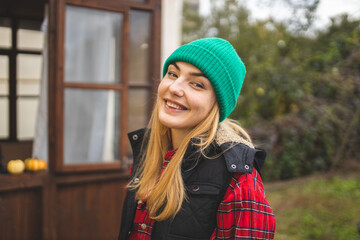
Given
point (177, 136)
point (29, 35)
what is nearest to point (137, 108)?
point (177, 136)

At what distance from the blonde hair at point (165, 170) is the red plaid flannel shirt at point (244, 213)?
0.17m

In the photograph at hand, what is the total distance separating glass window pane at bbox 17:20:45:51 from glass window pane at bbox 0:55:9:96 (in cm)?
32

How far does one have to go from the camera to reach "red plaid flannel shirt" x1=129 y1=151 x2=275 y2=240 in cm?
123

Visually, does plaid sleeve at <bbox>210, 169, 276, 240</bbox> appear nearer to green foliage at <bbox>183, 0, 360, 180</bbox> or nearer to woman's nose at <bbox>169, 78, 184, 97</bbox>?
woman's nose at <bbox>169, 78, 184, 97</bbox>

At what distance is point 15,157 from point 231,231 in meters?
5.15

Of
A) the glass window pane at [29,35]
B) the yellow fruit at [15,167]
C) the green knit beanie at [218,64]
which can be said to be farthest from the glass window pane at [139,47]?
the glass window pane at [29,35]

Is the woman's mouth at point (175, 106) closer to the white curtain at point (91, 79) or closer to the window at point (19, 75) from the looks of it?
the white curtain at point (91, 79)

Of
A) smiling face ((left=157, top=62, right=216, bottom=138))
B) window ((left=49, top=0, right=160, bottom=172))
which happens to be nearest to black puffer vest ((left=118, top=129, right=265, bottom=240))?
smiling face ((left=157, top=62, right=216, bottom=138))

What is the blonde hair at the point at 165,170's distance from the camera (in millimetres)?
1335

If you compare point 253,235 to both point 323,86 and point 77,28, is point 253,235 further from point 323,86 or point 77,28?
point 323,86

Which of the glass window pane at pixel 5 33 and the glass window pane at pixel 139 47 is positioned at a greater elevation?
the glass window pane at pixel 5 33

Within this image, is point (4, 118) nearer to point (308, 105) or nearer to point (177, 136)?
point (177, 136)

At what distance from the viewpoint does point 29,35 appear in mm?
5688

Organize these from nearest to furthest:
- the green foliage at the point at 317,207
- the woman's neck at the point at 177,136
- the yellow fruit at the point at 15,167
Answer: the woman's neck at the point at 177,136, the yellow fruit at the point at 15,167, the green foliage at the point at 317,207
